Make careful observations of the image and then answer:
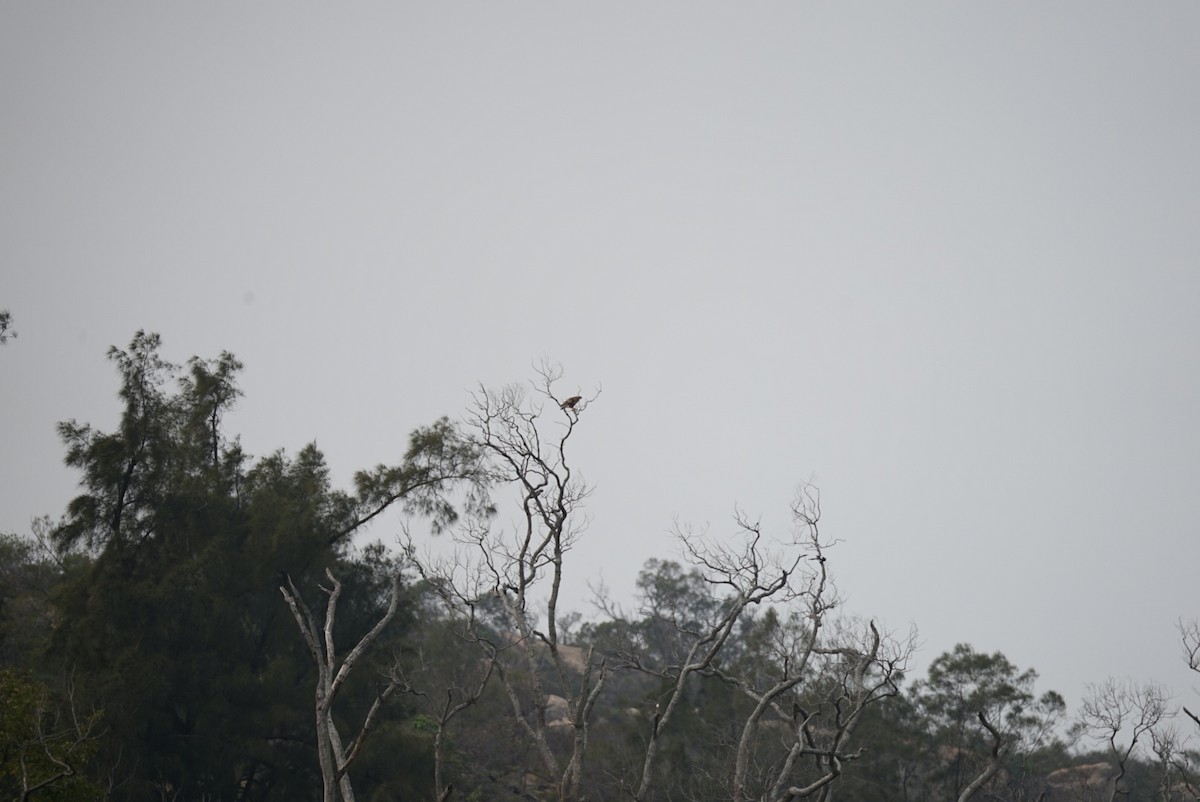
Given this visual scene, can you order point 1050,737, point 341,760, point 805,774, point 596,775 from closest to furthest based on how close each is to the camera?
point 341,760 → point 805,774 → point 596,775 → point 1050,737

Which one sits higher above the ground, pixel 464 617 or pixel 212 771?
pixel 464 617

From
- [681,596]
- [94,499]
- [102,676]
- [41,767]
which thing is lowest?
[41,767]

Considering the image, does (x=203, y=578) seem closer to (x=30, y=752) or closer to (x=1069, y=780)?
(x=30, y=752)

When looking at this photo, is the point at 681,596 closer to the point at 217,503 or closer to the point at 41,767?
the point at 217,503

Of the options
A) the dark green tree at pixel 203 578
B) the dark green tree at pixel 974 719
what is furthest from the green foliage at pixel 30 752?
the dark green tree at pixel 974 719

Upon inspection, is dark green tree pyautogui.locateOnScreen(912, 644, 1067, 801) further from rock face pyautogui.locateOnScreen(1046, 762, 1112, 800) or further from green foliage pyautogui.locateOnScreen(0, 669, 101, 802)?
green foliage pyautogui.locateOnScreen(0, 669, 101, 802)

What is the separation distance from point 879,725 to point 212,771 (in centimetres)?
1876

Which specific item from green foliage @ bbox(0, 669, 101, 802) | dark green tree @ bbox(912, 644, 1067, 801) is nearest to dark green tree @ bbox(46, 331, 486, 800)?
green foliage @ bbox(0, 669, 101, 802)

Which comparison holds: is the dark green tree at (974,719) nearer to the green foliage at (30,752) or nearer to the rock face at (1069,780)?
the rock face at (1069,780)

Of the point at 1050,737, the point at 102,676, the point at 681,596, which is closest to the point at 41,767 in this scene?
the point at 102,676

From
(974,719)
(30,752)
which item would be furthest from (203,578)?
(974,719)

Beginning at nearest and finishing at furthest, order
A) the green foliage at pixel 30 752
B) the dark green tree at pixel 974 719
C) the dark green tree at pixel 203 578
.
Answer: the green foliage at pixel 30 752 < the dark green tree at pixel 203 578 < the dark green tree at pixel 974 719

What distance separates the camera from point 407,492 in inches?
830

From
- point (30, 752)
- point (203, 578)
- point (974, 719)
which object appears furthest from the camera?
point (974, 719)
